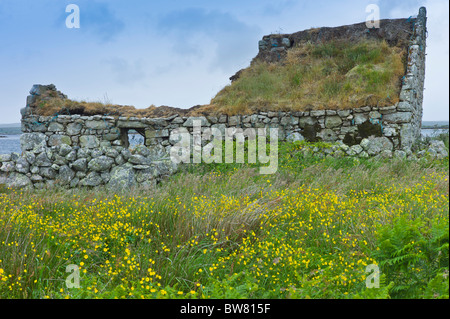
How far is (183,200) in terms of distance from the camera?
5531mm

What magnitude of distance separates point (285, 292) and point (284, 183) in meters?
4.07

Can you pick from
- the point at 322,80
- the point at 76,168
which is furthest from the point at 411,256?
the point at 322,80

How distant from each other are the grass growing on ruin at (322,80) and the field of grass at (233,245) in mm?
6718

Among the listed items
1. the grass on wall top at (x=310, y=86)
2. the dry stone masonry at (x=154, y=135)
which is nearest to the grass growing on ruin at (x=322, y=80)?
the grass on wall top at (x=310, y=86)

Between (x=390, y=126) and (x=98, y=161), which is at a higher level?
(x=390, y=126)

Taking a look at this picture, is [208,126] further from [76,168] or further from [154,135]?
[76,168]

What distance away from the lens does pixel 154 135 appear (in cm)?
1345

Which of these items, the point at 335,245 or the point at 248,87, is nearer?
the point at 335,245

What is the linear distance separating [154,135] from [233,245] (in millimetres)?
9754

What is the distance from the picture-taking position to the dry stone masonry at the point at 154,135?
842 cm

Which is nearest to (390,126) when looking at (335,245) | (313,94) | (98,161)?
(313,94)

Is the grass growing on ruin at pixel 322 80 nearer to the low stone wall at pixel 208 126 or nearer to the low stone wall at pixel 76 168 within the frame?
the low stone wall at pixel 208 126
